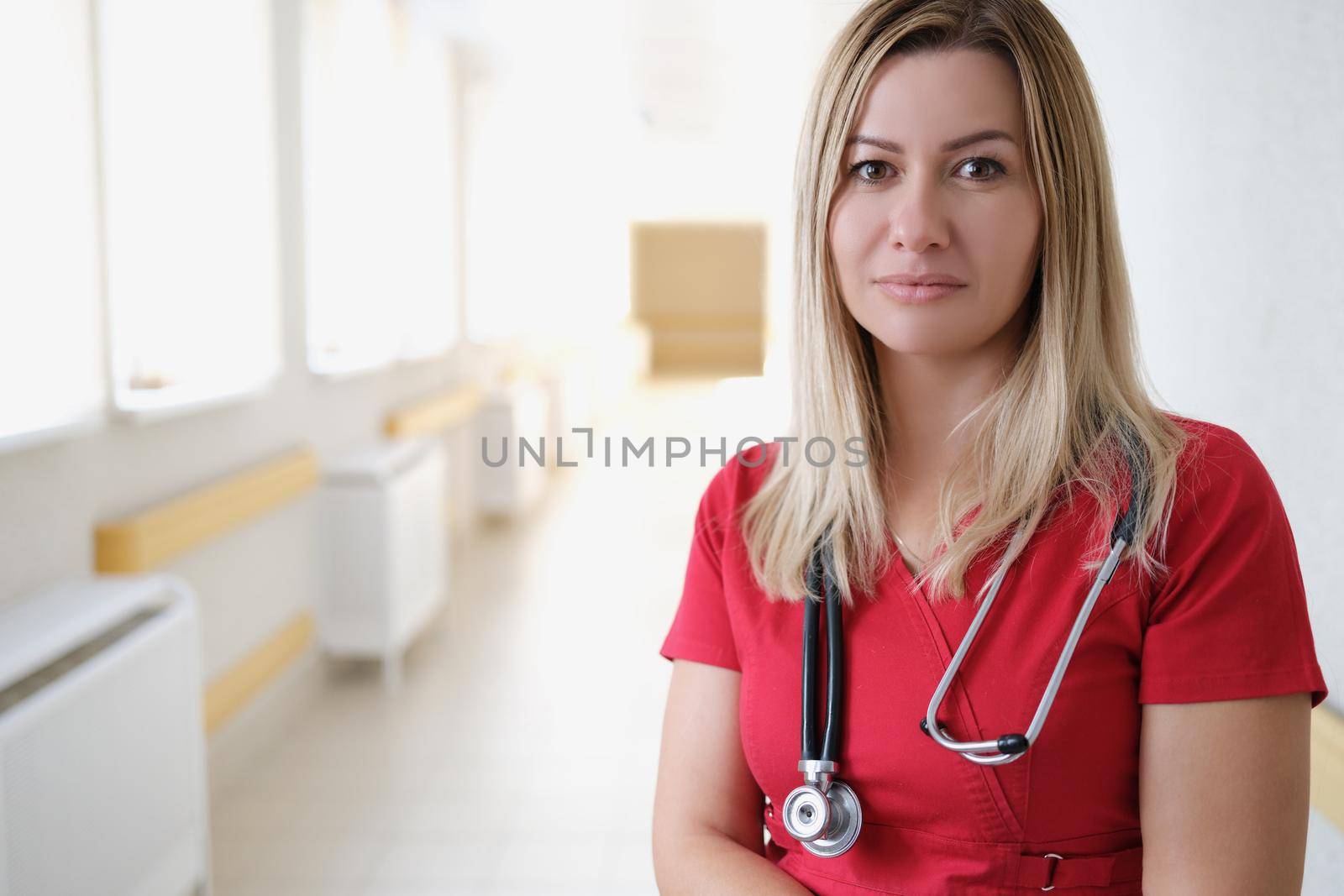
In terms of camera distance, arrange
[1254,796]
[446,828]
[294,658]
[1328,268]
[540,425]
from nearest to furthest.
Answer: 1. [1254,796]
2. [1328,268]
3. [446,828]
4. [294,658]
5. [540,425]

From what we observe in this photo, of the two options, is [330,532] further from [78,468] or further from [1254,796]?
[1254,796]

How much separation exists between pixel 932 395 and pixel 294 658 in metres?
3.13

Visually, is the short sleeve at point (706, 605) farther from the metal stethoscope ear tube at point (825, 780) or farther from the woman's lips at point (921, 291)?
the woman's lips at point (921, 291)

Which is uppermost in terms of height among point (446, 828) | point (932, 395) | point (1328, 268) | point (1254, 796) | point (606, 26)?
point (606, 26)

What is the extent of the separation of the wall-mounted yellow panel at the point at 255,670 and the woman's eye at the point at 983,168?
2.72m

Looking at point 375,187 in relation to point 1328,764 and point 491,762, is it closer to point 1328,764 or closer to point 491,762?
point 491,762

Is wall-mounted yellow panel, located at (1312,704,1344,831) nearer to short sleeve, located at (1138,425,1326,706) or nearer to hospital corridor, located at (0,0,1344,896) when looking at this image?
hospital corridor, located at (0,0,1344,896)

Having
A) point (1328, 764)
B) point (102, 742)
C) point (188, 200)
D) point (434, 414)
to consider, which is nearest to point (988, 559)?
point (1328, 764)

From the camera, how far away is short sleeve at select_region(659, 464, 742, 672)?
1145mm

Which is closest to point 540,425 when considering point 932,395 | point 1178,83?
point 1178,83

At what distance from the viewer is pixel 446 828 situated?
2842 millimetres

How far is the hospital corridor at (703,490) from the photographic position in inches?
38.1

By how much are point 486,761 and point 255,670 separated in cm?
77

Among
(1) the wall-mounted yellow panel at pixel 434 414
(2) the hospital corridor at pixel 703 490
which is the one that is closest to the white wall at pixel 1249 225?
(2) the hospital corridor at pixel 703 490
